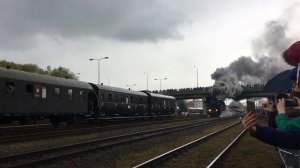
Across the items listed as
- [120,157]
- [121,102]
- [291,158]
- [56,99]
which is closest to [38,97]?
[56,99]

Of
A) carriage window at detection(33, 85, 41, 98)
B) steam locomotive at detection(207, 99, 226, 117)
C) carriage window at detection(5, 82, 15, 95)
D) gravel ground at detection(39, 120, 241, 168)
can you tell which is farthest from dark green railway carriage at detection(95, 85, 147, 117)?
steam locomotive at detection(207, 99, 226, 117)

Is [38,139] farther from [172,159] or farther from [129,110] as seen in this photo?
[129,110]

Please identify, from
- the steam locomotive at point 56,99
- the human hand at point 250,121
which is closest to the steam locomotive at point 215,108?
the steam locomotive at point 56,99

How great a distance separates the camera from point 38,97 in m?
22.9

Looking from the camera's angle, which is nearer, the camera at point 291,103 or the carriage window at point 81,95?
the camera at point 291,103

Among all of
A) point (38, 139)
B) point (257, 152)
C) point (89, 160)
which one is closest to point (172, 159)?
point (89, 160)

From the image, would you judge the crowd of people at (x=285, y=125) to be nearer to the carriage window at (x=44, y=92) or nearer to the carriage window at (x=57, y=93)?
the carriage window at (x=44, y=92)

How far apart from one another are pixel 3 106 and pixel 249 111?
1837 centimetres

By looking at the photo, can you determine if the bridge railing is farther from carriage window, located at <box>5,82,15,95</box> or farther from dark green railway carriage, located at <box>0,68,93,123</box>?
carriage window, located at <box>5,82,15,95</box>

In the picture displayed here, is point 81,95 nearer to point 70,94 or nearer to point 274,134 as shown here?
point 70,94

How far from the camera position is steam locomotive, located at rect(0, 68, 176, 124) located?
20.5m

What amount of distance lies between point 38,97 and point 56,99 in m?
2.01

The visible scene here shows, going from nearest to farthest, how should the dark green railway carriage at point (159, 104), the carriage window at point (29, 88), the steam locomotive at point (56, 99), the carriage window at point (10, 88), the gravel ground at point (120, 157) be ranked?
the gravel ground at point (120, 157)
the carriage window at point (10, 88)
the steam locomotive at point (56, 99)
the carriage window at point (29, 88)
the dark green railway carriage at point (159, 104)

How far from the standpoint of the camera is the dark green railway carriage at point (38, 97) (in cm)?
2028
